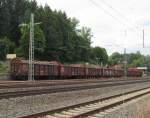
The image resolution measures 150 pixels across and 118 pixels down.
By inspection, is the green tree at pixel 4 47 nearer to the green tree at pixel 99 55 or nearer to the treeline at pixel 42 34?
the treeline at pixel 42 34

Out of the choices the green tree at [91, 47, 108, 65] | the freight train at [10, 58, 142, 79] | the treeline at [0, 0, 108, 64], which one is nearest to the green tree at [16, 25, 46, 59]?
the treeline at [0, 0, 108, 64]

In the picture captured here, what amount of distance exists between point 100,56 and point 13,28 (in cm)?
5809

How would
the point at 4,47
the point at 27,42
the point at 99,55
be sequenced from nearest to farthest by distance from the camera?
1. the point at 27,42
2. the point at 4,47
3. the point at 99,55

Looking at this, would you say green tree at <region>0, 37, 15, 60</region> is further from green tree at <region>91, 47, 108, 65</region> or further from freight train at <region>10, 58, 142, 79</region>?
green tree at <region>91, 47, 108, 65</region>

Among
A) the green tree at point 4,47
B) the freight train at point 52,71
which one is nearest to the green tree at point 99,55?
the green tree at point 4,47

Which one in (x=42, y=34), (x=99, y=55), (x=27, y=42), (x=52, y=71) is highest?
(x=42, y=34)

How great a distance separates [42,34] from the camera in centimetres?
10894

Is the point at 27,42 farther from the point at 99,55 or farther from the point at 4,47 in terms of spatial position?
the point at 99,55

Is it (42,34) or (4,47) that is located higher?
(42,34)

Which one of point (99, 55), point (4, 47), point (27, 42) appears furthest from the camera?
point (99, 55)

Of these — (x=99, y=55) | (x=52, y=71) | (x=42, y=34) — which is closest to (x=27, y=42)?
(x=42, y=34)

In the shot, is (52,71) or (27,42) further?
(27,42)

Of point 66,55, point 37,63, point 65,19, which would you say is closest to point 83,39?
point 65,19

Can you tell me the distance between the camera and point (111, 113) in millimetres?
15727
